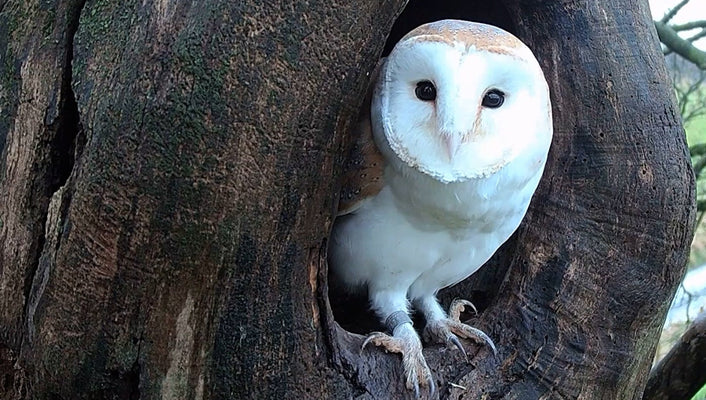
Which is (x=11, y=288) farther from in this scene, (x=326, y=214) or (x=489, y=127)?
(x=489, y=127)

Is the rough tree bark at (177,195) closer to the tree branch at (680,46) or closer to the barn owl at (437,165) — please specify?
the barn owl at (437,165)

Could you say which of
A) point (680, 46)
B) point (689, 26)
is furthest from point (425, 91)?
point (689, 26)

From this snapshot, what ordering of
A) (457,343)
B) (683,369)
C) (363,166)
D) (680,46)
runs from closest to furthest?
(363,166) → (457,343) → (683,369) → (680,46)

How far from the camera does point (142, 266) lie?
3.76ft

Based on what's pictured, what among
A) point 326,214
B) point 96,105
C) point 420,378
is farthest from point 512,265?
point 96,105

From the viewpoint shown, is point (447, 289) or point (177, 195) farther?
point (447, 289)

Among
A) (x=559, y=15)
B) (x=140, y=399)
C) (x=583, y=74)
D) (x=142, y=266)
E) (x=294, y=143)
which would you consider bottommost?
(x=140, y=399)

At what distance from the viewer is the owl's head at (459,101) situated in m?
1.28

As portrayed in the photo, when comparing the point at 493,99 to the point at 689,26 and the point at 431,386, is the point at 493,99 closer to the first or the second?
the point at 431,386

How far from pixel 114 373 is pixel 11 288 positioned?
10.3 inches

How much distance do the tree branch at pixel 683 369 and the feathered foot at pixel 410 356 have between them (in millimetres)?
932

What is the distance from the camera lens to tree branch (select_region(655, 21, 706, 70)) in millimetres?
2701

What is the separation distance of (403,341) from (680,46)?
1779 mm

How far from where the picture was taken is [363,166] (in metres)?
1.44
